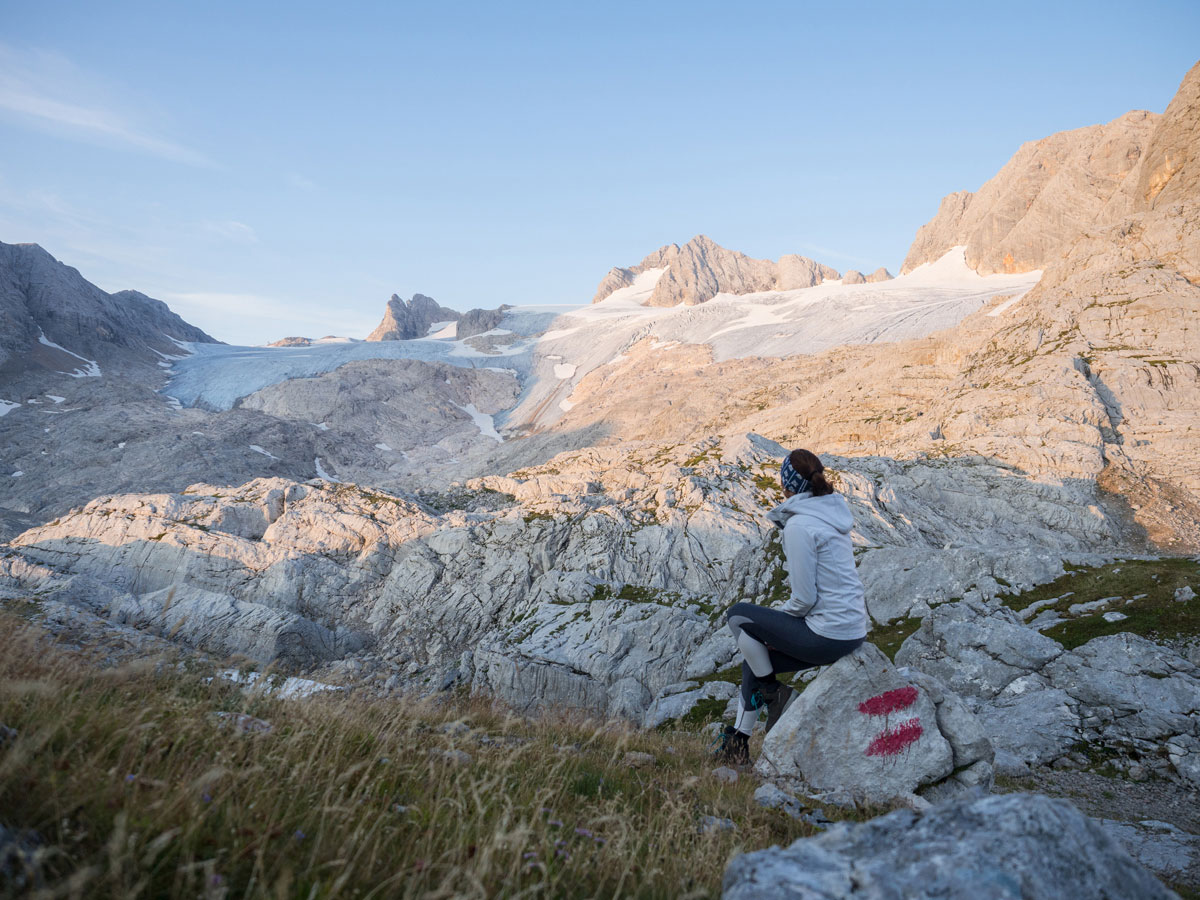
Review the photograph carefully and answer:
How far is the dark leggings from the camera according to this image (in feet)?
24.1

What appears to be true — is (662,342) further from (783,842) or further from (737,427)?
(783,842)

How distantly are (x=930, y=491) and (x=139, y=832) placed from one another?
40.7 m

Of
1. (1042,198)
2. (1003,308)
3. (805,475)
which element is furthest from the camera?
(1042,198)

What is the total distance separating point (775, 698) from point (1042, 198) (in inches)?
6611

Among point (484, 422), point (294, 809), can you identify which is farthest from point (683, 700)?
point (484, 422)

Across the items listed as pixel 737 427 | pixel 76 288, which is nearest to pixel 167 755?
pixel 737 427

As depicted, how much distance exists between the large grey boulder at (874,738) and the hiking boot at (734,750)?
1.59 feet

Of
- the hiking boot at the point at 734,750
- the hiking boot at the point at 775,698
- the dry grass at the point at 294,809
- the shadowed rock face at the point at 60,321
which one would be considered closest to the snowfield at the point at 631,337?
the shadowed rock face at the point at 60,321

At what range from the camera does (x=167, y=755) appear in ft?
14.1

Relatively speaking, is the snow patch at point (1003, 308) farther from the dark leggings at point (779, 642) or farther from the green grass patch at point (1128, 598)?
the dark leggings at point (779, 642)

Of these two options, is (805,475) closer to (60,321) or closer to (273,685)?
(273,685)

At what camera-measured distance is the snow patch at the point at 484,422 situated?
403 feet

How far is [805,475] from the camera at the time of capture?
762 centimetres

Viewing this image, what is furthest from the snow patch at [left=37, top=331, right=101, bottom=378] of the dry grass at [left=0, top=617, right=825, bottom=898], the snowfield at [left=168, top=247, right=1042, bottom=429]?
the dry grass at [left=0, top=617, right=825, bottom=898]
